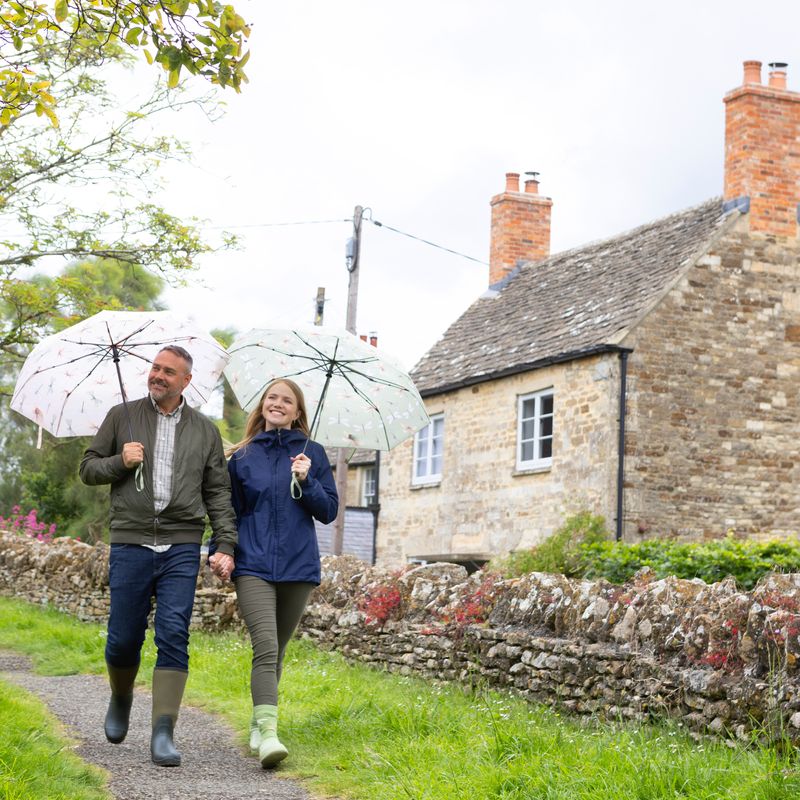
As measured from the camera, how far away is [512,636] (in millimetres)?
8094

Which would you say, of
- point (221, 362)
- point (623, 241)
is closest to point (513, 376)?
point (623, 241)

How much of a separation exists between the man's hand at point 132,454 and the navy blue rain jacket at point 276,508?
61cm

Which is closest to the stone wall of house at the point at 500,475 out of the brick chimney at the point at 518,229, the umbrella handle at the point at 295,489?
the brick chimney at the point at 518,229

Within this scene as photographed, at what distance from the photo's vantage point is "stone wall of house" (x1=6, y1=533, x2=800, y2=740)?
6012mm

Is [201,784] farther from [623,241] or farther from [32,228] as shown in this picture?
[623,241]

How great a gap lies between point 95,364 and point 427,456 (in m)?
15.6

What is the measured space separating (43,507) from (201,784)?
25.5 m

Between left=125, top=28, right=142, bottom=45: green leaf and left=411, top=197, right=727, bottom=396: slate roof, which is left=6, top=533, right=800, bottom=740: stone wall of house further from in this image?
left=411, top=197, right=727, bottom=396: slate roof

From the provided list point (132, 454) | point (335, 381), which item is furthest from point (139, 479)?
point (335, 381)

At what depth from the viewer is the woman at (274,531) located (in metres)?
6.00

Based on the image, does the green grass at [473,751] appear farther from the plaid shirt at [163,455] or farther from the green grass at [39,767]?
the plaid shirt at [163,455]

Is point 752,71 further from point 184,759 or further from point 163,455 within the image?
point 184,759

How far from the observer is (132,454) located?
5785 millimetres

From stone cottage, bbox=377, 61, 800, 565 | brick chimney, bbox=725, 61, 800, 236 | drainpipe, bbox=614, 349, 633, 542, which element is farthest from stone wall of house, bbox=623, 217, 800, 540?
brick chimney, bbox=725, 61, 800, 236
